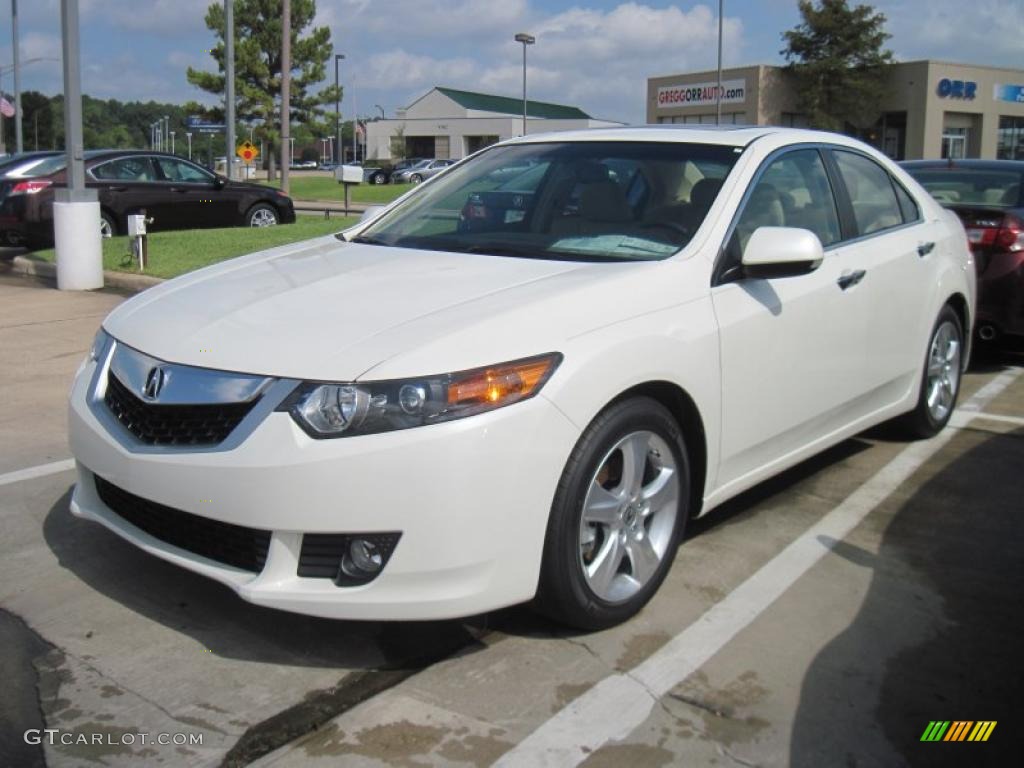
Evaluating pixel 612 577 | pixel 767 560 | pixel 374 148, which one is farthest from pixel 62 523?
pixel 374 148

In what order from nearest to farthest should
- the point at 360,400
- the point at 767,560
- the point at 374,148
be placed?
1. the point at 360,400
2. the point at 767,560
3. the point at 374,148

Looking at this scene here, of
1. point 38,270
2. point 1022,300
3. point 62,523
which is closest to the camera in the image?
point 62,523

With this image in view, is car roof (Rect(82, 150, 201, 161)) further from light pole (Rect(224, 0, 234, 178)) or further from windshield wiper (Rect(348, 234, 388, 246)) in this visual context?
light pole (Rect(224, 0, 234, 178))

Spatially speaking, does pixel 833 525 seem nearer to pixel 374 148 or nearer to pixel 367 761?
pixel 367 761

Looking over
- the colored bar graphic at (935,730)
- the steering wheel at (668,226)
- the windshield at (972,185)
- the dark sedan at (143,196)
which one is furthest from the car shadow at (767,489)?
the dark sedan at (143,196)

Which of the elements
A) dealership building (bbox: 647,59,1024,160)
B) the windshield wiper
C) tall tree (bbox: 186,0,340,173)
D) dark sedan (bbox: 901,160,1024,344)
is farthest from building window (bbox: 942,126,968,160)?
the windshield wiper

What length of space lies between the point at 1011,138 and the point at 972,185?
56055 mm

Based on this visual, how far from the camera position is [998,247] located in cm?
725

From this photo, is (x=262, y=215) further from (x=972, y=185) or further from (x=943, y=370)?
(x=943, y=370)

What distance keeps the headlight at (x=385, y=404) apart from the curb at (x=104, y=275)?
768cm

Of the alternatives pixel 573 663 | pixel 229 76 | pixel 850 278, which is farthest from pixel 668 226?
pixel 229 76

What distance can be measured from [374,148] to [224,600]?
99.1 m

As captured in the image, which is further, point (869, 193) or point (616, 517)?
point (869, 193)

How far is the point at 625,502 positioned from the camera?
11.4ft
